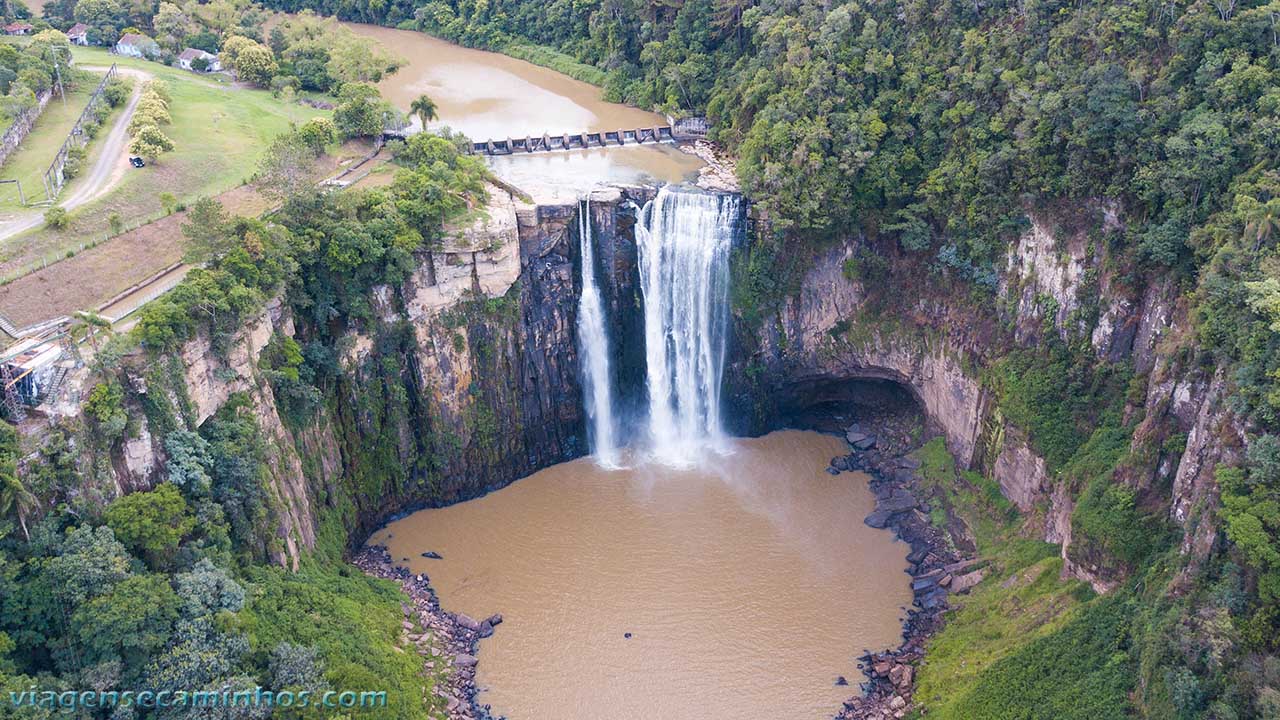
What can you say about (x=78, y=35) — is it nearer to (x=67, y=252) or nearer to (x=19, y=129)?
(x=19, y=129)

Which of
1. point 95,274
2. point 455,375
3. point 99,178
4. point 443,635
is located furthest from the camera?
point 455,375

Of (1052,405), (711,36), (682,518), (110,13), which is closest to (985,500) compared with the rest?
(1052,405)

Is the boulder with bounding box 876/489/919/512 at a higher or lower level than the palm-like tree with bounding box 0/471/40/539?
lower

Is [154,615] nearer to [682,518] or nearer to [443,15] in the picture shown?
[682,518]

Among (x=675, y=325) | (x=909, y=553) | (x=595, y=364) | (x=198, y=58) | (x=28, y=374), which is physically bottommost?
(x=909, y=553)

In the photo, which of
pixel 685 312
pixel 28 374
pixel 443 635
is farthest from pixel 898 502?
pixel 28 374

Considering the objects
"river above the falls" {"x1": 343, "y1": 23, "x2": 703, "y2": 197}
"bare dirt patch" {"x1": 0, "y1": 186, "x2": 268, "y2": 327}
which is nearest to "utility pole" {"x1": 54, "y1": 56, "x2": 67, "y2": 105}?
"bare dirt patch" {"x1": 0, "y1": 186, "x2": 268, "y2": 327}

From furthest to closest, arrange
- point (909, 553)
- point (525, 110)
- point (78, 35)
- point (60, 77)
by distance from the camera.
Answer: point (78, 35), point (525, 110), point (60, 77), point (909, 553)

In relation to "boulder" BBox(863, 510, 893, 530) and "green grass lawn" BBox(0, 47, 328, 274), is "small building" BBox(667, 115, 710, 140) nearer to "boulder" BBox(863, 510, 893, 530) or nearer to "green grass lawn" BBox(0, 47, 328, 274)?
"green grass lawn" BBox(0, 47, 328, 274)
